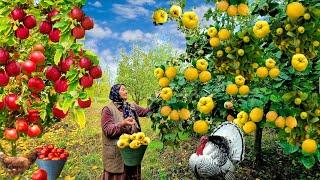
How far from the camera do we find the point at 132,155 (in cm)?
538

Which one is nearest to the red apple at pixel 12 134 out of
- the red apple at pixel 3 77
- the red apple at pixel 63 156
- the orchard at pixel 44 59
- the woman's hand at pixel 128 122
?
the orchard at pixel 44 59

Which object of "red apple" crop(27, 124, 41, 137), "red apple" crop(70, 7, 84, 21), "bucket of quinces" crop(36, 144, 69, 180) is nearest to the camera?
"red apple" crop(70, 7, 84, 21)

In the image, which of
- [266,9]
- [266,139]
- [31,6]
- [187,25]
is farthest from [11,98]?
[266,139]

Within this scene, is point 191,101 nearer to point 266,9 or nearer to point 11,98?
point 266,9

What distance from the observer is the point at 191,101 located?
3686 mm

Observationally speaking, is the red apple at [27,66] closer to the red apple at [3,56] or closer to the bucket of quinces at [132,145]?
the red apple at [3,56]

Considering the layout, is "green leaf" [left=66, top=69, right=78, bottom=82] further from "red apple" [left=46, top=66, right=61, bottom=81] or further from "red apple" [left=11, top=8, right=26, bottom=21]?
"red apple" [left=11, top=8, right=26, bottom=21]

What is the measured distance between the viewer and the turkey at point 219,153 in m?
4.07

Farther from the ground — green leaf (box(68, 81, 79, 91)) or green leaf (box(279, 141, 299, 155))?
green leaf (box(68, 81, 79, 91))

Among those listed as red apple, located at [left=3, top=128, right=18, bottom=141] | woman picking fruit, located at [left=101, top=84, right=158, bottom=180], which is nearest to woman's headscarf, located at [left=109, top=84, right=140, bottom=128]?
woman picking fruit, located at [left=101, top=84, right=158, bottom=180]

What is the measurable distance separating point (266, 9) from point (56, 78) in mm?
1464

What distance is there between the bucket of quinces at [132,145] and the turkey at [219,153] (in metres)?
1.16

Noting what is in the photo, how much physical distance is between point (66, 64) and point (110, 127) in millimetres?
3205

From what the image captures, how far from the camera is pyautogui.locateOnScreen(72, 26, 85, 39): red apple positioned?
2.31 meters
